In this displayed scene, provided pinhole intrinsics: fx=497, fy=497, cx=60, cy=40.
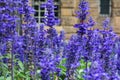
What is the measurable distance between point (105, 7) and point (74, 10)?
138cm

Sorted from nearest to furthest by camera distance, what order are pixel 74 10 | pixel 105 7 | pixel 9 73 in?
pixel 9 73, pixel 74 10, pixel 105 7

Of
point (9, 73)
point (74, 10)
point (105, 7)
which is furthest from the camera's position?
point (105, 7)

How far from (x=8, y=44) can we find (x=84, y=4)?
42.0 inches

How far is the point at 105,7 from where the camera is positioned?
18938 mm

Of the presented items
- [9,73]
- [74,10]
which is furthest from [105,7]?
[9,73]

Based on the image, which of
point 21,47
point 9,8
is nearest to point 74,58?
point 9,8

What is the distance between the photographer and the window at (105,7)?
61.9ft

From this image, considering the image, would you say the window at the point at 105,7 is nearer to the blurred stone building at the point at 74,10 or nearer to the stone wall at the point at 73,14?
the blurred stone building at the point at 74,10

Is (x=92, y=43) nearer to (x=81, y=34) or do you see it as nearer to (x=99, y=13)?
(x=81, y=34)

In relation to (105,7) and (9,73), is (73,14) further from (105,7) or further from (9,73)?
(9,73)

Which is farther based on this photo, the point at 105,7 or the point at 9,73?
the point at 105,7

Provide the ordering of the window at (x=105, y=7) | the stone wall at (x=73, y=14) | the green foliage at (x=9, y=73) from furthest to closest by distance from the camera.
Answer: the window at (x=105, y=7)
the stone wall at (x=73, y=14)
the green foliage at (x=9, y=73)

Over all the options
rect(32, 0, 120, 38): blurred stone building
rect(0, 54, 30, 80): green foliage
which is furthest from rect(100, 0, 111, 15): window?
rect(0, 54, 30, 80): green foliage

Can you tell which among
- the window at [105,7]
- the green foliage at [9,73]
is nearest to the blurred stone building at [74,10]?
the window at [105,7]
